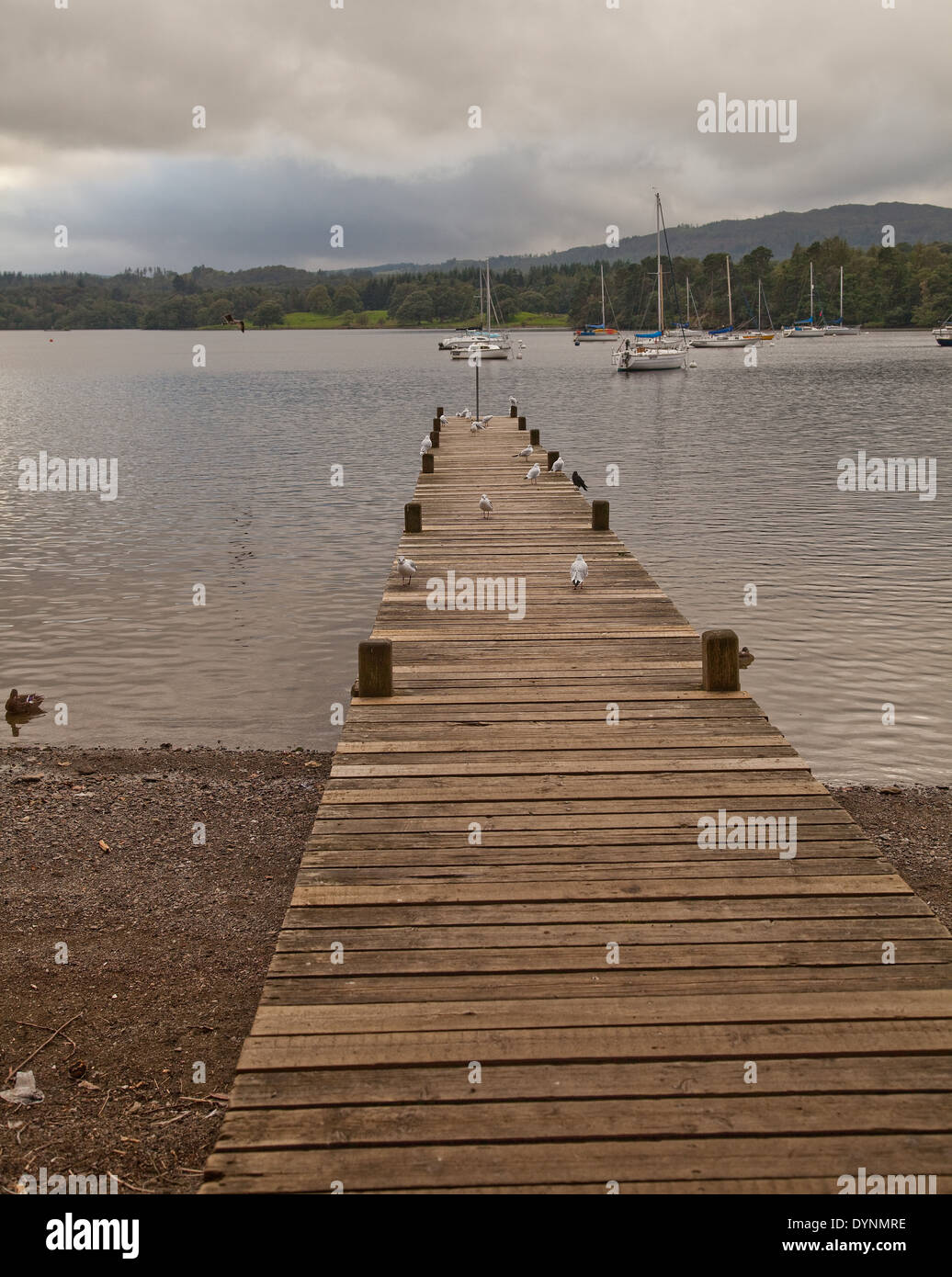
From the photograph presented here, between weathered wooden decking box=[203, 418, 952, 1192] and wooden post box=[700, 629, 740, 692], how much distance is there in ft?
1.44

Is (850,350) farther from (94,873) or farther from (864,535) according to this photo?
(94,873)

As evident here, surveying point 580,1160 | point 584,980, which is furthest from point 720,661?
point 580,1160

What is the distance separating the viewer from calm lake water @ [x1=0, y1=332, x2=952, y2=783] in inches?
611

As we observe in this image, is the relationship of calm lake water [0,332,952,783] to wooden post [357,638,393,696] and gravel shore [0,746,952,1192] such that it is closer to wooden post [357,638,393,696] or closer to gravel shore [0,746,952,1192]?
gravel shore [0,746,952,1192]

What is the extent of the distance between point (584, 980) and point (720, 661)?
4898mm

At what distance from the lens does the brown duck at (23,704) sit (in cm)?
1498

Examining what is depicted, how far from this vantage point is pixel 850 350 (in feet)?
461

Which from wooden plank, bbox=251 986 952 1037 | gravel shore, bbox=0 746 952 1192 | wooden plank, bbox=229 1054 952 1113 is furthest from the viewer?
gravel shore, bbox=0 746 952 1192

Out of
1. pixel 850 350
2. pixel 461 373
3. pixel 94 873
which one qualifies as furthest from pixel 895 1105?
pixel 850 350

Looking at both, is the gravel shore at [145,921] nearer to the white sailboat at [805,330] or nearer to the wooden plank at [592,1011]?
the wooden plank at [592,1011]

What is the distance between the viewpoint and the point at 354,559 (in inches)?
1005

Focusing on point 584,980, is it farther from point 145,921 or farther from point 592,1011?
point 145,921

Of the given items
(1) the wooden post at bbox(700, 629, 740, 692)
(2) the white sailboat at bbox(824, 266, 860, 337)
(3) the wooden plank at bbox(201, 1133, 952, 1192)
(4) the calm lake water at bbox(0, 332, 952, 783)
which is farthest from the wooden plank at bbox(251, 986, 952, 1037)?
(2) the white sailboat at bbox(824, 266, 860, 337)
